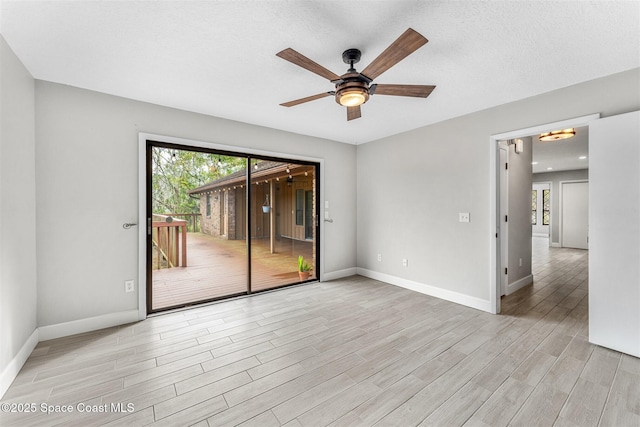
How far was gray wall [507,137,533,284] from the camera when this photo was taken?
4148 mm

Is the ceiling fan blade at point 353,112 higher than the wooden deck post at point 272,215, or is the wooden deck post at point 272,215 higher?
the ceiling fan blade at point 353,112

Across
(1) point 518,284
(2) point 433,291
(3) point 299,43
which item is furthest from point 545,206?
(3) point 299,43

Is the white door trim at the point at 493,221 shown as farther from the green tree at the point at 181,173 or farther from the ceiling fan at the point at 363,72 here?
the green tree at the point at 181,173

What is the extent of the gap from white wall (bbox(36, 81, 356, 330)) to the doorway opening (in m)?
0.22

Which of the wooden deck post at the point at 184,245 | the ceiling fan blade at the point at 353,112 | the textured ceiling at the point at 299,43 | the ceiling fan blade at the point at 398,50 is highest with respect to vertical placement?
the textured ceiling at the point at 299,43

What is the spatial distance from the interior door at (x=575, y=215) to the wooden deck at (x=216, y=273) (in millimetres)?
8592

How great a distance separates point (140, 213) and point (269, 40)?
2.41 m

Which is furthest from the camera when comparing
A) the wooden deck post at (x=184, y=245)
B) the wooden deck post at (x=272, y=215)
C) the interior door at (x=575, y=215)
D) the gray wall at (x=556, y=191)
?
the gray wall at (x=556, y=191)

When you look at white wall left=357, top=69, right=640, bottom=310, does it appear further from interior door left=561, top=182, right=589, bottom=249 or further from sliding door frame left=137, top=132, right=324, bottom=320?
interior door left=561, top=182, right=589, bottom=249

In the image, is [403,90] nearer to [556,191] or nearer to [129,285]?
[129,285]

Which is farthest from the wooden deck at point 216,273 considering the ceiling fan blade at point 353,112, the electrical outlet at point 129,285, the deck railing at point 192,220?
the ceiling fan blade at point 353,112

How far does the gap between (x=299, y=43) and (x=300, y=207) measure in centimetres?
357

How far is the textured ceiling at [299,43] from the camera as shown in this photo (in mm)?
1694

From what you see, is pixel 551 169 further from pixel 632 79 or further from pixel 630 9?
pixel 630 9
